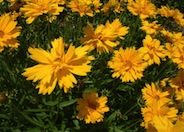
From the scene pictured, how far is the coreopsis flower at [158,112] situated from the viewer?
1.75 m

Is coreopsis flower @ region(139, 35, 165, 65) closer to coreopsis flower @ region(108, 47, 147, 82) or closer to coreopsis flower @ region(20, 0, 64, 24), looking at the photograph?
coreopsis flower @ region(108, 47, 147, 82)

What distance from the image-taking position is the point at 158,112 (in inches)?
70.5

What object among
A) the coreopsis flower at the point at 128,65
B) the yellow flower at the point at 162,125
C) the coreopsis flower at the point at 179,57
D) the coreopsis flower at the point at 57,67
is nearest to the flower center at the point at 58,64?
the coreopsis flower at the point at 57,67

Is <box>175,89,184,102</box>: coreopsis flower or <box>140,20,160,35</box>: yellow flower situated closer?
<box>175,89,184,102</box>: coreopsis flower

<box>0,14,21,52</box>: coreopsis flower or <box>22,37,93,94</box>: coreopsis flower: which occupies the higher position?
<box>0,14,21,52</box>: coreopsis flower

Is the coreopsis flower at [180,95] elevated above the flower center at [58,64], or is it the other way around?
the flower center at [58,64]

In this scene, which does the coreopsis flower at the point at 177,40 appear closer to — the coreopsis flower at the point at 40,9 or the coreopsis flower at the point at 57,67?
the coreopsis flower at the point at 40,9

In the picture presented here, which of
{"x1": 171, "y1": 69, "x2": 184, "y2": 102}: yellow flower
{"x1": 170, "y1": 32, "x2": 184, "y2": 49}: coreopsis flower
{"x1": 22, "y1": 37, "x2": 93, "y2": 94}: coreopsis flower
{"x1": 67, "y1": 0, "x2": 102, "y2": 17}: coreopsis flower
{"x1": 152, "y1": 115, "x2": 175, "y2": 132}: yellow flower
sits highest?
{"x1": 22, "y1": 37, "x2": 93, "y2": 94}: coreopsis flower

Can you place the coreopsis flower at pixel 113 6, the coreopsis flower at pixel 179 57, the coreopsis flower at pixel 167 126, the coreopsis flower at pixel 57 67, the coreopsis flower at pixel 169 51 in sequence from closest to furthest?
1. the coreopsis flower at pixel 167 126
2. the coreopsis flower at pixel 57 67
3. the coreopsis flower at pixel 179 57
4. the coreopsis flower at pixel 169 51
5. the coreopsis flower at pixel 113 6

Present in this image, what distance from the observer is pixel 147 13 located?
268 cm

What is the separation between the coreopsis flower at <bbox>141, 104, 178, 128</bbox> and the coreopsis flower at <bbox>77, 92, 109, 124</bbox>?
0.87ft

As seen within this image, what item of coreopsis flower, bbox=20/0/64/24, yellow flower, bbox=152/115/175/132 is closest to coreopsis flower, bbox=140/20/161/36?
coreopsis flower, bbox=20/0/64/24

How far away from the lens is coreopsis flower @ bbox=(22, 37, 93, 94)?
58.6 inches

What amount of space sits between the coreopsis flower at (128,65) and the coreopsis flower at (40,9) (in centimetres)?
50
